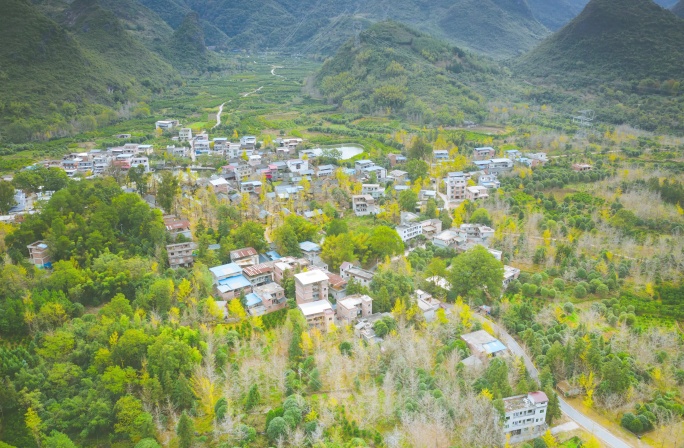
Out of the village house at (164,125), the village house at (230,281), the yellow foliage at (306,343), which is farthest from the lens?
the village house at (164,125)

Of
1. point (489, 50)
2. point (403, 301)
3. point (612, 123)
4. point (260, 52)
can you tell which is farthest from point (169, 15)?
point (403, 301)

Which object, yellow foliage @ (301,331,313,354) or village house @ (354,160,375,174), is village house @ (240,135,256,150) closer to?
village house @ (354,160,375,174)

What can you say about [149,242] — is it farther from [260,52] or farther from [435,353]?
[260,52]

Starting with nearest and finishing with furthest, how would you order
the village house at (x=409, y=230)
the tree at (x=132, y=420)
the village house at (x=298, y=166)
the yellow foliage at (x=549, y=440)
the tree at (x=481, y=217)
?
the yellow foliage at (x=549, y=440), the tree at (x=132, y=420), the village house at (x=409, y=230), the tree at (x=481, y=217), the village house at (x=298, y=166)

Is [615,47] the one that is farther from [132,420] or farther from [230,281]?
[132,420]

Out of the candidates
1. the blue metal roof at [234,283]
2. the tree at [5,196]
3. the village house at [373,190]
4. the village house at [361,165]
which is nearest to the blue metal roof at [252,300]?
the blue metal roof at [234,283]

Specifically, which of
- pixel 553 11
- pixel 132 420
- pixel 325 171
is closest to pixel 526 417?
pixel 132 420

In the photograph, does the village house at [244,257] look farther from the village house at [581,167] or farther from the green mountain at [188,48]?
the green mountain at [188,48]
